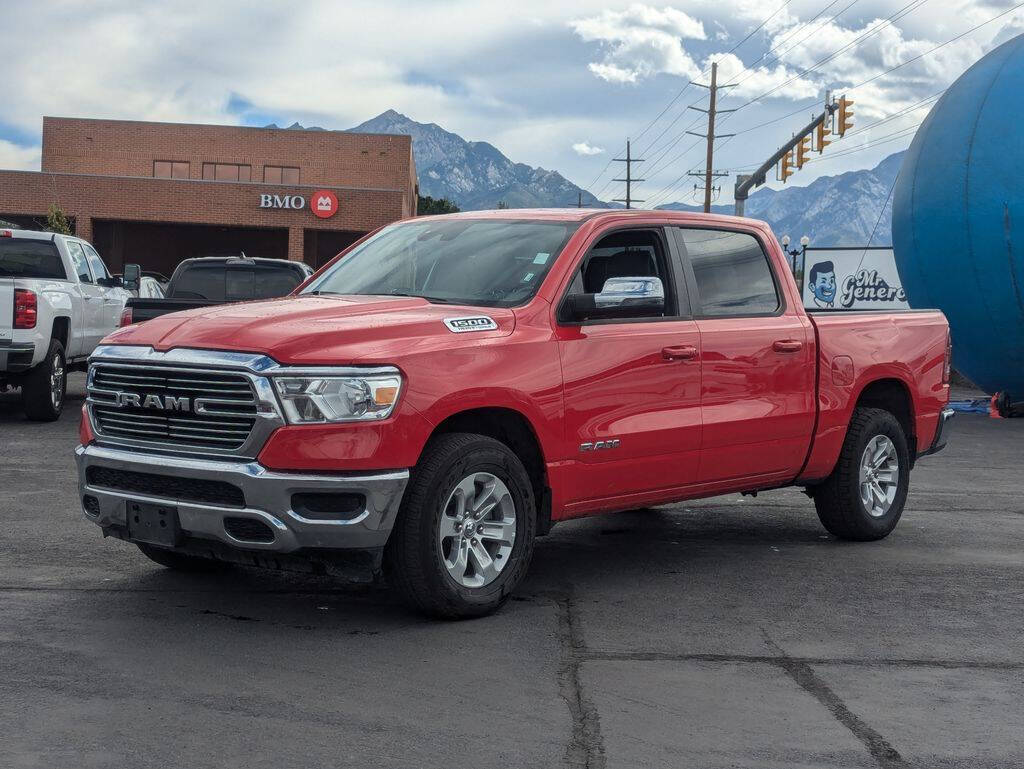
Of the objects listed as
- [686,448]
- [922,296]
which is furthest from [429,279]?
[922,296]

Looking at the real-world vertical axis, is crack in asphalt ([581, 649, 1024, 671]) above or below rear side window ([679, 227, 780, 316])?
below

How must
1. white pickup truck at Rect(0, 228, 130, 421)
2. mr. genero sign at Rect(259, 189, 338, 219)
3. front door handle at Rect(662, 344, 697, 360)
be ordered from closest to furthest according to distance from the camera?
1. front door handle at Rect(662, 344, 697, 360)
2. white pickup truck at Rect(0, 228, 130, 421)
3. mr. genero sign at Rect(259, 189, 338, 219)

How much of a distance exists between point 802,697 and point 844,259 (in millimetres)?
30042

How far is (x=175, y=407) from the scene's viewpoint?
572cm

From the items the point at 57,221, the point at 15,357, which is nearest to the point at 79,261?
the point at 15,357

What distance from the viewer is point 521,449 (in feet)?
21.0

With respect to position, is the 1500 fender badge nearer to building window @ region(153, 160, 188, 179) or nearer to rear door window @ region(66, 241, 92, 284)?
rear door window @ region(66, 241, 92, 284)

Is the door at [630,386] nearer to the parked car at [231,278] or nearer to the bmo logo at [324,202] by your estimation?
the parked car at [231,278]

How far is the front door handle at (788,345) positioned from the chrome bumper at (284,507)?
9.32 feet

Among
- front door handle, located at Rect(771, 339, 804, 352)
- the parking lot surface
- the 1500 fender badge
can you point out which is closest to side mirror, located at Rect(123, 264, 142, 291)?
the parking lot surface

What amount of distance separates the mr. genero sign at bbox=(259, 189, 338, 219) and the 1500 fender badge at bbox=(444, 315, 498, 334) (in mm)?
49860

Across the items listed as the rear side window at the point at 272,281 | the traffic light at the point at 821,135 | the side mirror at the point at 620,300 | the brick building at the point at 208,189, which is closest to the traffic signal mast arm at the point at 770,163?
the traffic light at the point at 821,135

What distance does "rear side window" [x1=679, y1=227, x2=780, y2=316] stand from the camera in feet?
24.5

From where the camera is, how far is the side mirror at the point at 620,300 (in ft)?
21.2
